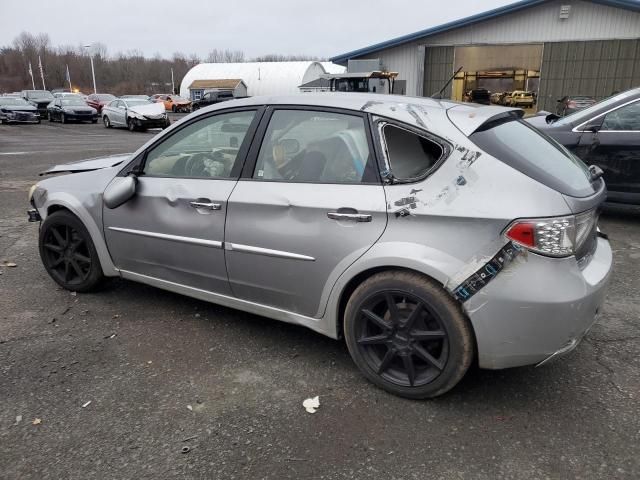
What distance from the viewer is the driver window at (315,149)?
285 centimetres

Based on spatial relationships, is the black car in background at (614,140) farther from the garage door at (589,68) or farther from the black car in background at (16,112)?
the black car in background at (16,112)

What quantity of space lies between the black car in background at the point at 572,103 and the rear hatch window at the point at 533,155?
1303 cm

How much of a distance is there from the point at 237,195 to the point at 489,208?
4.94 ft

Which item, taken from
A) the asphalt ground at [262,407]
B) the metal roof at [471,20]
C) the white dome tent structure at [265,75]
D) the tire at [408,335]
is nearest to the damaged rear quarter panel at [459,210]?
the tire at [408,335]

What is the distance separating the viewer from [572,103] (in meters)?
17.5

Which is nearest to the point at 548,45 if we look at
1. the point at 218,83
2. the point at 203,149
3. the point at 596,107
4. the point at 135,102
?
the point at 596,107

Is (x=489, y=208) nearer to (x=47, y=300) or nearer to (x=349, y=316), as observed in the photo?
(x=349, y=316)

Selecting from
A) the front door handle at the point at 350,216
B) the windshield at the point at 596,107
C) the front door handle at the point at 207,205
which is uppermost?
the windshield at the point at 596,107

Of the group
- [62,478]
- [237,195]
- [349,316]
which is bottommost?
[62,478]

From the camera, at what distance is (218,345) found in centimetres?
339

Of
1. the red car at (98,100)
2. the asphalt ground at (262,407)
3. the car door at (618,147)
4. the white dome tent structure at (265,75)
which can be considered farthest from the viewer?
the white dome tent structure at (265,75)

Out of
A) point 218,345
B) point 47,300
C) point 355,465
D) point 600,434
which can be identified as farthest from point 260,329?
point 600,434

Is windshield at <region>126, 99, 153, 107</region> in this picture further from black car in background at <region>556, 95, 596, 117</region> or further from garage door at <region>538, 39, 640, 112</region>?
black car in background at <region>556, 95, 596, 117</region>

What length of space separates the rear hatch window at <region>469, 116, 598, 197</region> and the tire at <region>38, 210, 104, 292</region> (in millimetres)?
3035
